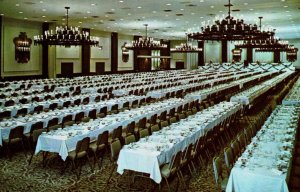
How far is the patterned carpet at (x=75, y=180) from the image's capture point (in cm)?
562

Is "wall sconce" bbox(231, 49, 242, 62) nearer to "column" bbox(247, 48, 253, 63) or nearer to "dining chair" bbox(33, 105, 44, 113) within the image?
"column" bbox(247, 48, 253, 63)

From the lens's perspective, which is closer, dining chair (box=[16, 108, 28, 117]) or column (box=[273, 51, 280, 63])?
dining chair (box=[16, 108, 28, 117])

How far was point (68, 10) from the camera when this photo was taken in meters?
18.5

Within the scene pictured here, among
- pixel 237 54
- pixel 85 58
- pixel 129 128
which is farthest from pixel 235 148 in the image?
pixel 237 54

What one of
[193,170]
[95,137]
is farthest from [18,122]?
[193,170]

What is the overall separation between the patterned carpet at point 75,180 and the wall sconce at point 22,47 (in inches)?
684

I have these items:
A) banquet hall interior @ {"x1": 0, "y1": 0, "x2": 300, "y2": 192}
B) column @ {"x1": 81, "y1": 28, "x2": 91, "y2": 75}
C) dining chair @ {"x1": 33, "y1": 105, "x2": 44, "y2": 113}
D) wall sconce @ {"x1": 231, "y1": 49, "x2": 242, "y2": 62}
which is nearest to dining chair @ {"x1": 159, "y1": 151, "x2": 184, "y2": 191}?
banquet hall interior @ {"x1": 0, "y1": 0, "x2": 300, "y2": 192}

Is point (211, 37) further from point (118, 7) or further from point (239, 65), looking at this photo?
point (239, 65)

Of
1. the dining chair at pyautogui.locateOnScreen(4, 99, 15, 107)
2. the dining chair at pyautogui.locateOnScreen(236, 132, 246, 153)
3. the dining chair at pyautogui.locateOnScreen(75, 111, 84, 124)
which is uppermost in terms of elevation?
the dining chair at pyautogui.locateOnScreen(4, 99, 15, 107)

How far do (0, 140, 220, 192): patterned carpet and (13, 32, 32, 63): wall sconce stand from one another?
57.0ft

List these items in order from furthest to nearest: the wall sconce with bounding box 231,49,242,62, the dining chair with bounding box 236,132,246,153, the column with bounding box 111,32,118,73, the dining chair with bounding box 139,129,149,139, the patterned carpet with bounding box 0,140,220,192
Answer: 1. the wall sconce with bounding box 231,49,242,62
2. the column with bounding box 111,32,118,73
3. the dining chair with bounding box 139,129,149,139
4. the dining chair with bounding box 236,132,246,153
5. the patterned carpet with bounding box 0,140,220,192

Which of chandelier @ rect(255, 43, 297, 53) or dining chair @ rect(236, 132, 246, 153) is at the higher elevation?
chandelier @ rect(255, 43, 297, 53)

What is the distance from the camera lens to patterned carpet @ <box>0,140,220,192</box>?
18.4 ft

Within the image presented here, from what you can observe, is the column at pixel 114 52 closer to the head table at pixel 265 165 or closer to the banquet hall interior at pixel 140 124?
the banquet hall interior at pixel 140 124
